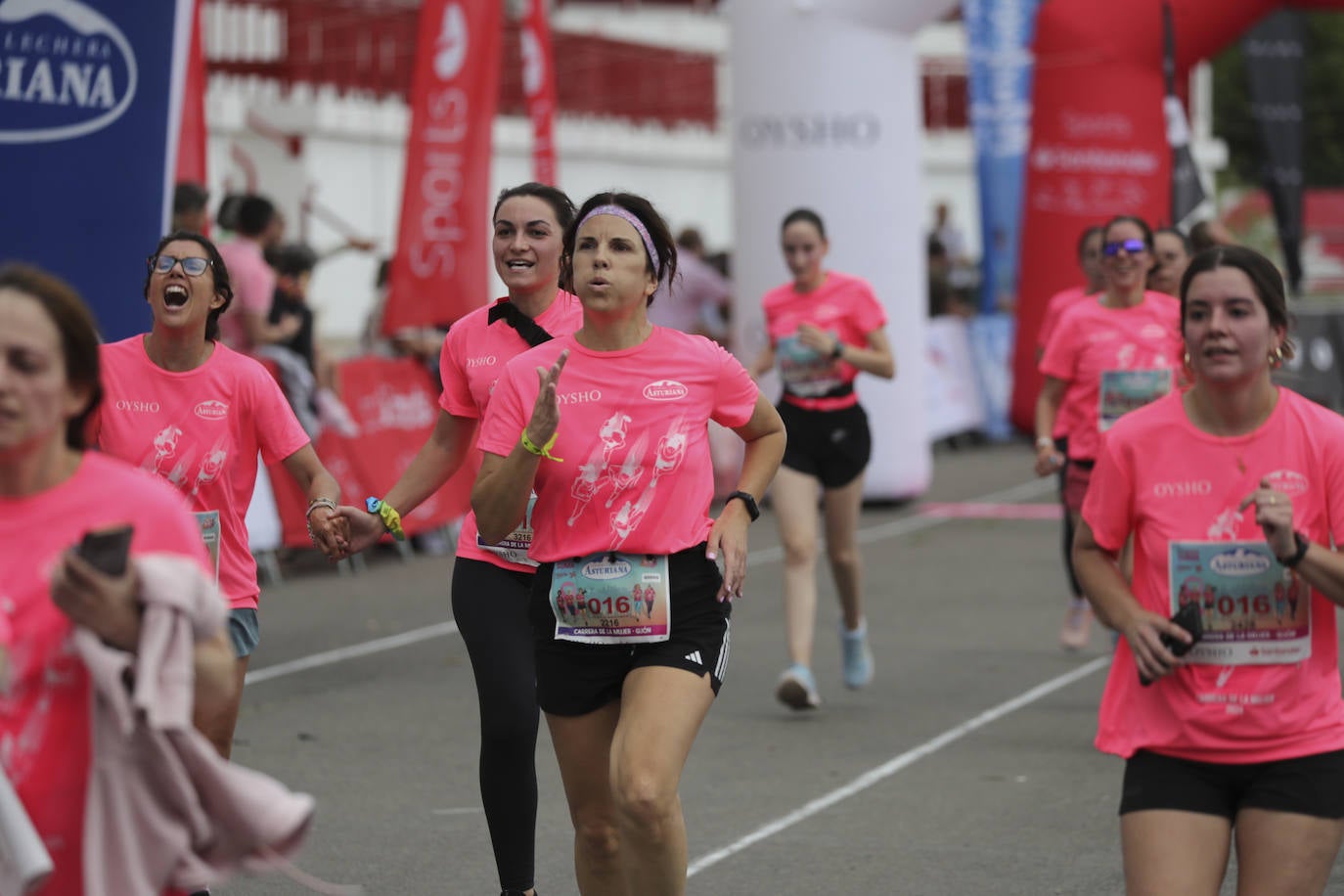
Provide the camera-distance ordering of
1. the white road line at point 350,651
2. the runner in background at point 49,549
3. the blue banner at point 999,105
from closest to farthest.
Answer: the runner in background at point 49,549 < the white road line at point 350,651 < the blue banner at point 999,105

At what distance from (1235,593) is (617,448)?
4.86 feet

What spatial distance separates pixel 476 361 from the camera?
574cm

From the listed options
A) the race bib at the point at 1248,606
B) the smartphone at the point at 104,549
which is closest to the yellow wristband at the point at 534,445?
the race bib at the point at 1248,606

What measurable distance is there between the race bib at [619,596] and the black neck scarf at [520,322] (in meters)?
1.05

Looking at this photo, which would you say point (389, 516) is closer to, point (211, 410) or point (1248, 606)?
point (211, 410)

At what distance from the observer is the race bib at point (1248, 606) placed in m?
4.08

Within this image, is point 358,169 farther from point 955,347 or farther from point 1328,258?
point 1328,258

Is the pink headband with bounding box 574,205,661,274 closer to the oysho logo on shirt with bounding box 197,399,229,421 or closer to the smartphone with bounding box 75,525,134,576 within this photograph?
the oysho logo on shirt with bounding box 197,399,229,421

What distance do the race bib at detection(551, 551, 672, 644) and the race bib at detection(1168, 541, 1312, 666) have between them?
1292 millimetres

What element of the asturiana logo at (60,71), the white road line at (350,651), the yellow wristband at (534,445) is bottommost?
the white road line at (350,651)

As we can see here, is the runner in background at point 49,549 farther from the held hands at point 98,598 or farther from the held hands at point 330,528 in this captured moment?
the held hands at point 330,528

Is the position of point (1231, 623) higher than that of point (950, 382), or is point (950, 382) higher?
point (950, 382)

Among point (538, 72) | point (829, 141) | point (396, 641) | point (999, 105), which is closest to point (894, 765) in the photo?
point (396, 641)

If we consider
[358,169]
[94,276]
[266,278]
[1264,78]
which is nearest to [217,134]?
[358,169]
